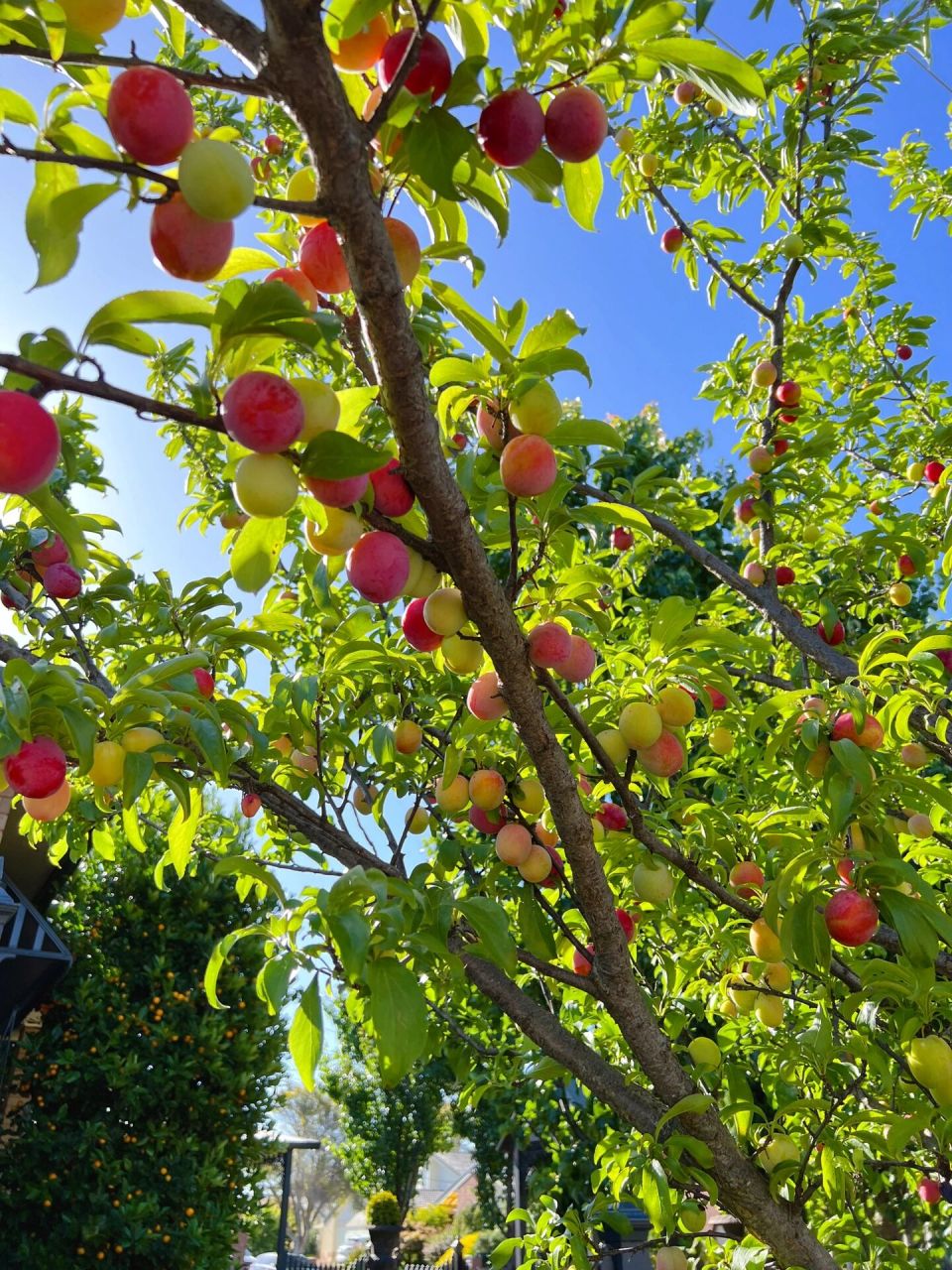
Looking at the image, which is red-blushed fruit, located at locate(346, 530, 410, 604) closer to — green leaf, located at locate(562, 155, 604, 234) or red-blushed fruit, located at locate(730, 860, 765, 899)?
green leaf, located at locate(562, 155, 604, 234)

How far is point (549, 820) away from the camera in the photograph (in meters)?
1.92

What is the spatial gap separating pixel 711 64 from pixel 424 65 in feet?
1.03

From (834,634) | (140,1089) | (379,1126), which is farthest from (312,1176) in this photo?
(834,634)

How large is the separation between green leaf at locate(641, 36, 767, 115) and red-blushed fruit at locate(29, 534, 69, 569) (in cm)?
194

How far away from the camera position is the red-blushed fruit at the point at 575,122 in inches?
37.9

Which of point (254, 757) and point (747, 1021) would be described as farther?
point (747, 1021)

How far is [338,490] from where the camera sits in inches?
36.9

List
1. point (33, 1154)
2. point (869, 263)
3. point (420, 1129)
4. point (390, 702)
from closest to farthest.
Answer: point (390, 702), point (869, 263), point (33, 1154), point (420, 1129)

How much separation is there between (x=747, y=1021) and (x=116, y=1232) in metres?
3.50

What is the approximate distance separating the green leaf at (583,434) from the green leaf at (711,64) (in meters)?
0.41

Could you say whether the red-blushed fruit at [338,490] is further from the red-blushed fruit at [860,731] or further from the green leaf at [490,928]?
the red-blushed fruit at [860,731]

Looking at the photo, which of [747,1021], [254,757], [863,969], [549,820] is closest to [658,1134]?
[863,969]

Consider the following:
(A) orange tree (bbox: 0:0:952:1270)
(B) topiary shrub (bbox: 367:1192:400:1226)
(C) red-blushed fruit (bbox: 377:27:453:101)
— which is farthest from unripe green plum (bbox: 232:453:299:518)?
(B) topiary shrub (bbox: 367:1192:400:1226)

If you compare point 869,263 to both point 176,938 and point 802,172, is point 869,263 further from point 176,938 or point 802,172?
point 176,938
